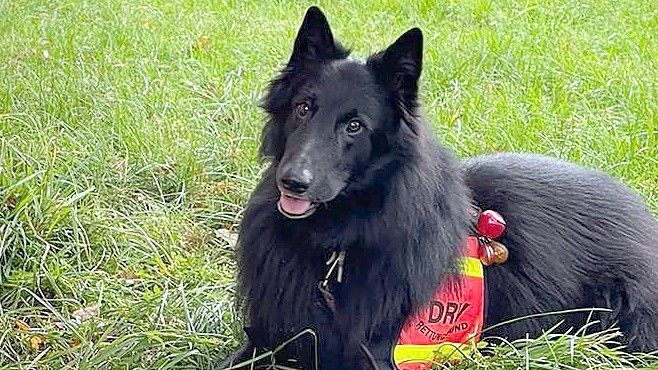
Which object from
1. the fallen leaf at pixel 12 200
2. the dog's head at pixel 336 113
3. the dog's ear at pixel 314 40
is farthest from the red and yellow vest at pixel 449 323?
the fallen leaf at pixel 12 200

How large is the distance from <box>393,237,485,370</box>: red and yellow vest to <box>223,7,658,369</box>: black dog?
0.16ft

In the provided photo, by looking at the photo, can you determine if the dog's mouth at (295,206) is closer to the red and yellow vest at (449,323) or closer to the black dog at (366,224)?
the black dog at (366,224)

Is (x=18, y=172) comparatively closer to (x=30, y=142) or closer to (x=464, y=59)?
(x=30, y=142)

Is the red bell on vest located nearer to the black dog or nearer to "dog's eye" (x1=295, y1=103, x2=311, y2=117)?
the black dog

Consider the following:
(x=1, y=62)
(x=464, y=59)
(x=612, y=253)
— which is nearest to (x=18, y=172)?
(x=1, y=62)

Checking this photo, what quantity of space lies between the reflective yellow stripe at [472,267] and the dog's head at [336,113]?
1.57 ft

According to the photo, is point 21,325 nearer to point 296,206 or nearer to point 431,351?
point 296,206

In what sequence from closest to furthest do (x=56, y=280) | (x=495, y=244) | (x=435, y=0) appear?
(x=495, y=244), (x=56, y=280), (x=435, y=0)

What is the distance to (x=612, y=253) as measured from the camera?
10.9 feet

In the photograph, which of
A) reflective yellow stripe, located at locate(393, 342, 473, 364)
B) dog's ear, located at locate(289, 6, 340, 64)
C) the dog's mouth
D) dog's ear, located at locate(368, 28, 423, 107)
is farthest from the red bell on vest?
dog's ear, located at locate(289, 6, 340, 64)

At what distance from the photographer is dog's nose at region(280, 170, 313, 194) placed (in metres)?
2.67

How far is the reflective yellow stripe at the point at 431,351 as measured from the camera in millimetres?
2998

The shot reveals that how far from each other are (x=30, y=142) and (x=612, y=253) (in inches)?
102

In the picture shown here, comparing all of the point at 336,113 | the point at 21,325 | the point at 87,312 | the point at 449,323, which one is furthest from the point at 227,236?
the point at 336,113
